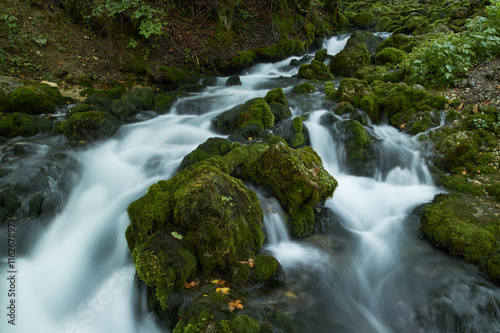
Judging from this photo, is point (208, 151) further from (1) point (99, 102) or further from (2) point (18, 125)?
(2) point (18, 125)

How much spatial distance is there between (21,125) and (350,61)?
12.0m

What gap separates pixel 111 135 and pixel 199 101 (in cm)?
340

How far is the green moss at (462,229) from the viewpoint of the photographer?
4.16 meters

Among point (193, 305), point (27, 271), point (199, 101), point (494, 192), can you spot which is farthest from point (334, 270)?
point (199, 101)

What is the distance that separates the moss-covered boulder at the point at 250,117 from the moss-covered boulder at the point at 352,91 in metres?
2.82

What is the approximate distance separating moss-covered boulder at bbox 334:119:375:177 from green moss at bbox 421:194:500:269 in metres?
1.96

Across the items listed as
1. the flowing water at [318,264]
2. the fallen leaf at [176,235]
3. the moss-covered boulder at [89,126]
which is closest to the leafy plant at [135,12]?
the moss-covered boulder at [89,126]

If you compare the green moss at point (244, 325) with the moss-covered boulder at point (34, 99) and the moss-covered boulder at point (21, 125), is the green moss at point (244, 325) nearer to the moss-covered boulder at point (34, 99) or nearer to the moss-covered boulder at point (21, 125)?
the moss-covered boulder at point (21, 125)

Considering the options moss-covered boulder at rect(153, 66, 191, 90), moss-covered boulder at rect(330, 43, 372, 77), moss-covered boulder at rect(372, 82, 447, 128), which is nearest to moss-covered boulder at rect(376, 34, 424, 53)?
moss-covered boulder at rect(330, 43, 372, 77)

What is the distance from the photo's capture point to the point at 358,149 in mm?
7016

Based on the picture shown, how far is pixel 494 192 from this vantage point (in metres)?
5.50

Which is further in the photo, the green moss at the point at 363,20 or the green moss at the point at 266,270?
the green moss at the point at 363,20

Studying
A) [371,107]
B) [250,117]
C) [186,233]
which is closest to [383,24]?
[371,107]

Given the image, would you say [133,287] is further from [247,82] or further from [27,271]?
[247,82]
